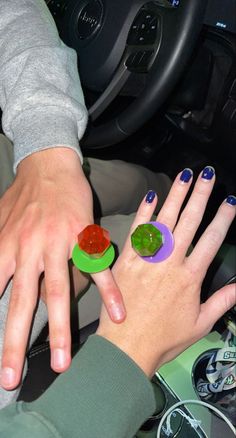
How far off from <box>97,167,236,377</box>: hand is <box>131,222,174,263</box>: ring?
1cm

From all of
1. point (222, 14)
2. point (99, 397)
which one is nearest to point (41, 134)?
point (99, 397)

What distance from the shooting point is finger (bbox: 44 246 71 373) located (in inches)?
22.5

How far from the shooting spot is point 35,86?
755 millimetres

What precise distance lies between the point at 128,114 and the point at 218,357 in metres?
0.55

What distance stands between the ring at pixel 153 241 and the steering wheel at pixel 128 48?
1.25 feet

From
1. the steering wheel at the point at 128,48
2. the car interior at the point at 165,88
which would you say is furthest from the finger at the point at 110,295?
the steering wheel at the point at 128,48

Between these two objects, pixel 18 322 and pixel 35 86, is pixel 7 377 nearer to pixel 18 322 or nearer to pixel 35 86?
pixel 18 322

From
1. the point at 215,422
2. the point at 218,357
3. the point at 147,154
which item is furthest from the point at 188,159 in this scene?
A: the point at 215,422

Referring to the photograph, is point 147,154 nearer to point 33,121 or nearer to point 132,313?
point 33,121

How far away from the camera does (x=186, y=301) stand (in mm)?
692

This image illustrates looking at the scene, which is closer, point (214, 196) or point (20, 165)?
point (20, 165)

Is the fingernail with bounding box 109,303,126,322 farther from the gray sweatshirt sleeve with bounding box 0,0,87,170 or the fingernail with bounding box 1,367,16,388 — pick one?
the gray sweatshirt sleeve with bounding box 0,0,87,170

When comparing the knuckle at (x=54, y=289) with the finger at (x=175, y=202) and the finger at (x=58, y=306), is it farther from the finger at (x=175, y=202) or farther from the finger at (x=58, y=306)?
the finger at (x=175, y=202)

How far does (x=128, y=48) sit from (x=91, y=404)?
76 centimetres
